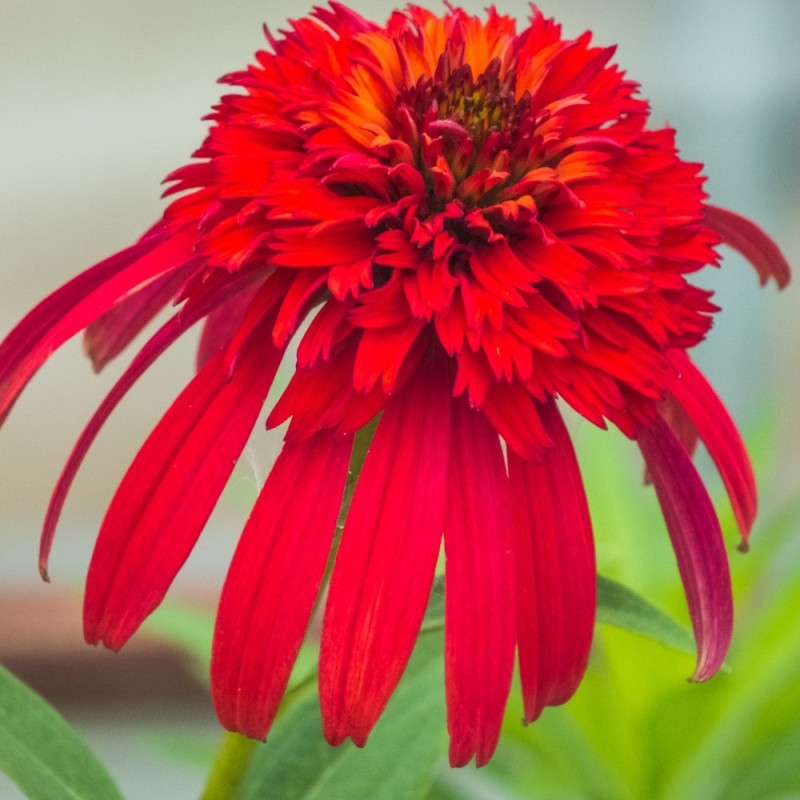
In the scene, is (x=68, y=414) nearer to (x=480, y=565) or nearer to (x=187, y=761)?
(x=187, y=761)

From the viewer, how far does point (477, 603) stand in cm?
20

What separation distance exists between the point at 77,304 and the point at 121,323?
5 cm

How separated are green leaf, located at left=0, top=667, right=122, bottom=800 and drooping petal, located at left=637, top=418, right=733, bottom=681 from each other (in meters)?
0.17

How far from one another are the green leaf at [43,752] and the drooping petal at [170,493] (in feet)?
0.27

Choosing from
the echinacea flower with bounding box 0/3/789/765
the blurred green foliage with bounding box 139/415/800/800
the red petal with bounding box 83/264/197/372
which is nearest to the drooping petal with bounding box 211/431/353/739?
the echinacea flower with bounding box 0/3/789/765

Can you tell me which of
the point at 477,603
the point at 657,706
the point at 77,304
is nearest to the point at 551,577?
the point at 477,603

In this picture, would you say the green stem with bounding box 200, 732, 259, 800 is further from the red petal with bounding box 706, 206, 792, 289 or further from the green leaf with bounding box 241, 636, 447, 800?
the red petal with bounding box 706, 206, 792, 289

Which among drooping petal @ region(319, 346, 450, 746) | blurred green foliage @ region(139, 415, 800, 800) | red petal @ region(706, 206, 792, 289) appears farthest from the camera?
blurred green foliage @ region(139, 415, 800, 800)

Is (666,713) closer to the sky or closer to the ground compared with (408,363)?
closer to the ground

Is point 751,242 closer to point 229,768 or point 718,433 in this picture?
point 718,433

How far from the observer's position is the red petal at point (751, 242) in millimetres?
312

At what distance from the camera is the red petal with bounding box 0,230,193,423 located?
0.24m

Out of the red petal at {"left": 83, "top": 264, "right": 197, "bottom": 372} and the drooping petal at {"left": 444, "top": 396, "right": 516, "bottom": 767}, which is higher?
the red petal at {"left": 83, "top": 264, "right": 197, "bottom": 372}

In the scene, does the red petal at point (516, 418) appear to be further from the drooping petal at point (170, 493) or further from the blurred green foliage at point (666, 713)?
the blurred green foliage at point (666, 713)
